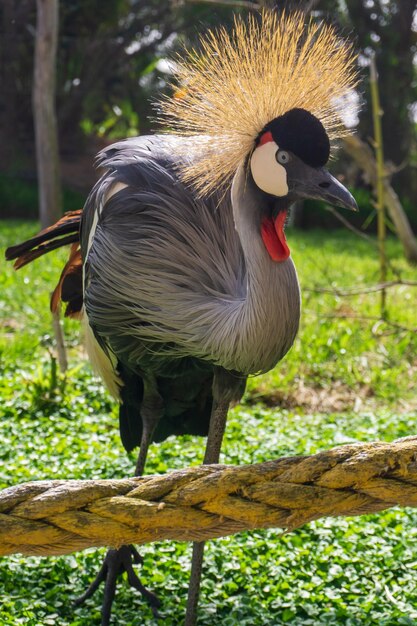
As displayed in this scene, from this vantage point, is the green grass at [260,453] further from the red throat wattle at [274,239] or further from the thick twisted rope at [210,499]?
the red throat wattle at [274,239]

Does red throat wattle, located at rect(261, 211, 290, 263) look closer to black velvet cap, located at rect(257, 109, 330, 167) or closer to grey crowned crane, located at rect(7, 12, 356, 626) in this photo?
grey crowned crane, located at rect(7, 12, 356, 626)

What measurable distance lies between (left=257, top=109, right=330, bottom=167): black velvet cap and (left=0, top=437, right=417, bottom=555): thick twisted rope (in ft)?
2.23

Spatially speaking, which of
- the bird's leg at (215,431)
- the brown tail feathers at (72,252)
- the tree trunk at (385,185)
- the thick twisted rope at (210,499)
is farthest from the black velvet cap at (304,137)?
the tree trunk at (385,185)

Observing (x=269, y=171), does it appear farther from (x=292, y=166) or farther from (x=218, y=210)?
(x=218, y=210)

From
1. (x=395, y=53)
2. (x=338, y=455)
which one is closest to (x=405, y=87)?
(x=395, y=53)

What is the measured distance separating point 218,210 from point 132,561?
0.97m

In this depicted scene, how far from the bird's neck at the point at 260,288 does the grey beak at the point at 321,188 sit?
0.10 meters

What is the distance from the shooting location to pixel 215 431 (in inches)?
75.0

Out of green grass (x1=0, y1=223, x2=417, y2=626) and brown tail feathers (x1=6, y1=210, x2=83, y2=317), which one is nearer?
green grass (x1=0, y1=223, x2=417, y2=626)

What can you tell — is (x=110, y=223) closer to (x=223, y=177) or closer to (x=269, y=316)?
(x=223, y=177)

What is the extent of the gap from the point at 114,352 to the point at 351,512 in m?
0.93

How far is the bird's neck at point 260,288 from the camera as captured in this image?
63.6 inches

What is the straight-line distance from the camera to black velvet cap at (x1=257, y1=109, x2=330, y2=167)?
161cm

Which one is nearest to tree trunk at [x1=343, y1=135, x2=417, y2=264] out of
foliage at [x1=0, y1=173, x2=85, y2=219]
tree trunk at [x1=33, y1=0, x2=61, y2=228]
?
tree trunk at [x1=33, y1=0, x2=61, y2=228]
